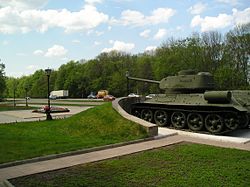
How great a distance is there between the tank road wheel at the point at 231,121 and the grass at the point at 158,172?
14.7ft

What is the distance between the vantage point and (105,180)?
24.0ft

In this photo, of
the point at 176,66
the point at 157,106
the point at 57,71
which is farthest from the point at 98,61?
the point at 157,106

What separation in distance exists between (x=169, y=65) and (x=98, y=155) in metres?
38.6

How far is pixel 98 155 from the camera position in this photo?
10.1 m

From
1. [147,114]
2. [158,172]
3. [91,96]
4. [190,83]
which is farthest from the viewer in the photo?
[91,96]

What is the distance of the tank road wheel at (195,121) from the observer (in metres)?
15.9

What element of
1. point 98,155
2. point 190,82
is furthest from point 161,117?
point 98,155

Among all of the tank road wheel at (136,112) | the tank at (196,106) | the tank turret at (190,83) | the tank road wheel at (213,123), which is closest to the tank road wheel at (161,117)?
the tank at (196,106)

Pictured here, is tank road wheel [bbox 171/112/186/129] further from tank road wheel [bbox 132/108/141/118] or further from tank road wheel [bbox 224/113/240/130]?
tank road wheel [bbox 132/108/141/118]

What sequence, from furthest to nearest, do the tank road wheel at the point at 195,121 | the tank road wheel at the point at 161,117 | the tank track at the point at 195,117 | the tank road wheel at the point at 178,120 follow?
the tank road wheel at the point at 161,117 < the tank road wheel at the point at 178,120 < the tank road wheel at the point at 195,121 < the tank track at the point at 195,117

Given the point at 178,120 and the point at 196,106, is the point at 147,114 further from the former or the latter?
the point at 196,106

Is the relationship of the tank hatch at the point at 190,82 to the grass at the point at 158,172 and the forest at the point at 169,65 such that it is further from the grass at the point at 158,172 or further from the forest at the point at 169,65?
the forest at the point at 169,65

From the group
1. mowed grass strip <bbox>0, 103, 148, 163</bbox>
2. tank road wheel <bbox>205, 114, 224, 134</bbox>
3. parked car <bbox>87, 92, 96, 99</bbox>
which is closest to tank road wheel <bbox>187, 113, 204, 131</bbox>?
tank road wheel <bbox>205, 114, 224, 134</bbox>

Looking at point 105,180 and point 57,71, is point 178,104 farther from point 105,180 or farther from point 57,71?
point 57,71
